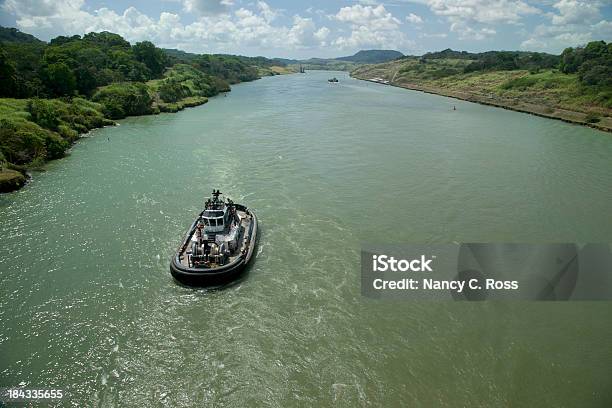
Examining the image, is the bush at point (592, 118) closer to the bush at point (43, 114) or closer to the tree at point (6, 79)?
the bush at point (43, 114)

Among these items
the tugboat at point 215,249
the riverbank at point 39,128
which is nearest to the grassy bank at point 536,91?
the tugboat at point 215,249

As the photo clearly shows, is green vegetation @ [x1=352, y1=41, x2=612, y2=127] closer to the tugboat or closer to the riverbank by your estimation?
the tugboat

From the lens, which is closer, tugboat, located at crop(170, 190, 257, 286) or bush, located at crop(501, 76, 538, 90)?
tugboat, located at crop(170, 190, 257, 286)

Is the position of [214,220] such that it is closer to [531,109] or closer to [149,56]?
[531,109]

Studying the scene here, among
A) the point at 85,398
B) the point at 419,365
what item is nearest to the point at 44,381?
the point at 85,398

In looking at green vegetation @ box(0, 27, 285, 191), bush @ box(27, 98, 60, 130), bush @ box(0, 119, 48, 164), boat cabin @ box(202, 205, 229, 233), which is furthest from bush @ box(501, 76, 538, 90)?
bush @ box(0, 119, 48, 164)

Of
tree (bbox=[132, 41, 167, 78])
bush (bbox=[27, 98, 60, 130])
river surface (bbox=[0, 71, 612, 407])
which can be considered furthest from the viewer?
tree (bbox=[132, 41, 167, 78])

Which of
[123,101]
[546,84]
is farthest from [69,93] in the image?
[546,84]
